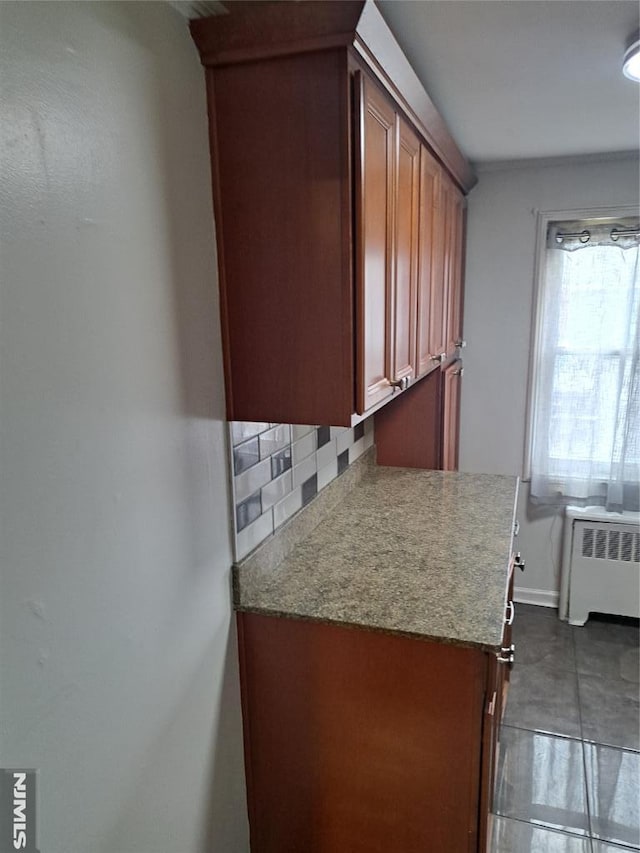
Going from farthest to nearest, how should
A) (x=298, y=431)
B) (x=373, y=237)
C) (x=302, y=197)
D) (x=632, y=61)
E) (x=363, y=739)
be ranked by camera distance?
(x=298, y=431) < (x=632, y=61) < (x=363, y=739) < (x=373, y=237) < (x=302, y=197)

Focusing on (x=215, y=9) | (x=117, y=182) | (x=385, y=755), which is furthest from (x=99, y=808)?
(x=215, y=9)

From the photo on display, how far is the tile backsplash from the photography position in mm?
1374

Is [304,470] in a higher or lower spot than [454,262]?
lower

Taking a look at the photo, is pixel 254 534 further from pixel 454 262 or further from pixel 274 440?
pixel 454 262

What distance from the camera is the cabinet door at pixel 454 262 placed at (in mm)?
2361

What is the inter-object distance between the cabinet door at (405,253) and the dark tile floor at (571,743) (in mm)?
1538

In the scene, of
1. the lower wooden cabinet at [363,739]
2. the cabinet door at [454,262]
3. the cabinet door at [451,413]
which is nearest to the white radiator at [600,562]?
the cabinet door at [451,413]

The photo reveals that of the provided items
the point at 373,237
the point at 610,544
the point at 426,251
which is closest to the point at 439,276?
the point at 426,251

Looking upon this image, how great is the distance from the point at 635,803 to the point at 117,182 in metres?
2.43

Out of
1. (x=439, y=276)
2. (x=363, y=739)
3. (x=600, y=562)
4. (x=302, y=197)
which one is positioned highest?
(x=302, y=197)

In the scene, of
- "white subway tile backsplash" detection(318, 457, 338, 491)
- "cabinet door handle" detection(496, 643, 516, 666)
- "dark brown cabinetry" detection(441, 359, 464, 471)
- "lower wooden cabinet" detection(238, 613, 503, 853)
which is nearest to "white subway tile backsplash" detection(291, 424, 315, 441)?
"white subway tile backsplash" detection(318, 457, 338, 491)

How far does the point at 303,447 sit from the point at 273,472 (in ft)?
0.79

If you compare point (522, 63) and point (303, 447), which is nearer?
point (522, 63)

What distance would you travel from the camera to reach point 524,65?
61.4 inches
